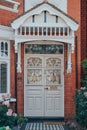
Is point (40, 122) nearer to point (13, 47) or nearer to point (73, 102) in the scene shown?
point (73, 102)

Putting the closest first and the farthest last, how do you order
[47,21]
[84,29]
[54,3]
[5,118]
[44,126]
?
[5,118] < [44,126] < [47,21] < [54,3] < [84,29]

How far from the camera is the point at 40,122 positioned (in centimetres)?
1315

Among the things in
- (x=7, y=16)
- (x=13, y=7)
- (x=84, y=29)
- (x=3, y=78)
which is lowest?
(x=3, y=78)

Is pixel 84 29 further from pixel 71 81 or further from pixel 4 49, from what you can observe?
pixel 4 49

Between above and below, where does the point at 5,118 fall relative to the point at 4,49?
below

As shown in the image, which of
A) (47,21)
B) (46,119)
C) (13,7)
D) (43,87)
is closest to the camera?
(47,21)

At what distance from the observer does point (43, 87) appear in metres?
13.5

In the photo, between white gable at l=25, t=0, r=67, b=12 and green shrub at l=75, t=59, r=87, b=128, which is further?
white gable at l=25, t=0, r=67, b=12

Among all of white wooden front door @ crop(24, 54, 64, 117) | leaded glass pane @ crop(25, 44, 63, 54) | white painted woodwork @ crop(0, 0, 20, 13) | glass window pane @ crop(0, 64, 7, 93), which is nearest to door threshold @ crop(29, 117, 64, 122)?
white wooden front door @ crop(24, 54, 64, 117)

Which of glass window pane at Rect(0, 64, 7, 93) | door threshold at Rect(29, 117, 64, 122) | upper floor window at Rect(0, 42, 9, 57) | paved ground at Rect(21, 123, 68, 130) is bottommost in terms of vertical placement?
paved ground at Rect(21, 123, 68, 130)

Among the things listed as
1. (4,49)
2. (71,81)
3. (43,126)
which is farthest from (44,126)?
(4,49)

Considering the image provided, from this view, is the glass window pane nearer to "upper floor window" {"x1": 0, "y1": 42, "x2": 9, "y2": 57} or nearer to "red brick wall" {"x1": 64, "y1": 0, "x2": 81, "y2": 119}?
"upper floor window" {"x1": 0, "y1": 42, "x2": 9, "y2": 57}

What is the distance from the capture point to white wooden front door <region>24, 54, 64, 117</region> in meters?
13.5

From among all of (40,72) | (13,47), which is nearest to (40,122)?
(40,72)
